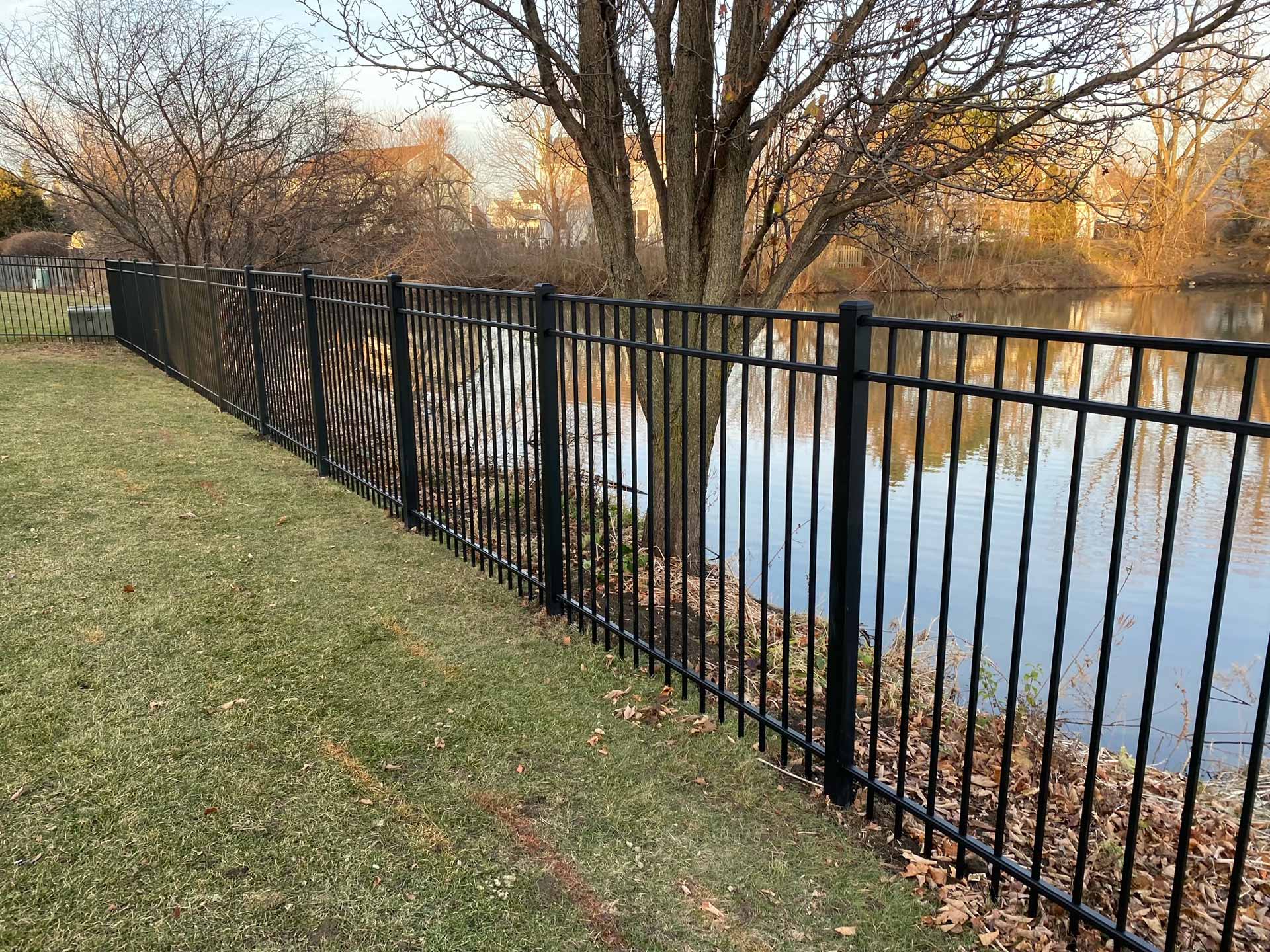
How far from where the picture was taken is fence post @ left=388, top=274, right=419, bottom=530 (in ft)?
18.5

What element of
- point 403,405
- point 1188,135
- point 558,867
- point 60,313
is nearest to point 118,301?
point 60,313

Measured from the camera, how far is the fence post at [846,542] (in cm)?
263

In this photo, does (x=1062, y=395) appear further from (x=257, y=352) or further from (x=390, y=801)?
(x=390, y=801)

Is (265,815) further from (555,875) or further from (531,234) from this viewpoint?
(531,234)

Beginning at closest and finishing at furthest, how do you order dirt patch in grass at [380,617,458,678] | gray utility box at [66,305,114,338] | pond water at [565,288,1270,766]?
dirt patch in grass at [380,617,458,678] < pond water at [565,288,1270,766] < gray utility box at [66,305,114,338]

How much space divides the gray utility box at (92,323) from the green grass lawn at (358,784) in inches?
514

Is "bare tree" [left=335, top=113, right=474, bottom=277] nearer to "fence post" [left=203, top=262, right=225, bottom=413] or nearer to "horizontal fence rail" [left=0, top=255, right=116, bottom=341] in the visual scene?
"horizontal fence rail" [left=0, top=255, right=116, bottom=341]

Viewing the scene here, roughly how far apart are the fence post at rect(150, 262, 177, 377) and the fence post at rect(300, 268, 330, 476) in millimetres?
6273

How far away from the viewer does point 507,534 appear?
4.74 metres

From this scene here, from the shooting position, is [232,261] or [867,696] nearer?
[867,696]

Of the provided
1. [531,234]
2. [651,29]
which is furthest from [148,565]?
[531,234]

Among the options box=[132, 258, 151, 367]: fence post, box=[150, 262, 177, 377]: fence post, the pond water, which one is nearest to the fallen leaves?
the pond water

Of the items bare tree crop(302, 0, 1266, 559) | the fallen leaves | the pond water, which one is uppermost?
bare tree crop(302, 0, 1266, 559)

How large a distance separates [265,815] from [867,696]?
2802 mm
